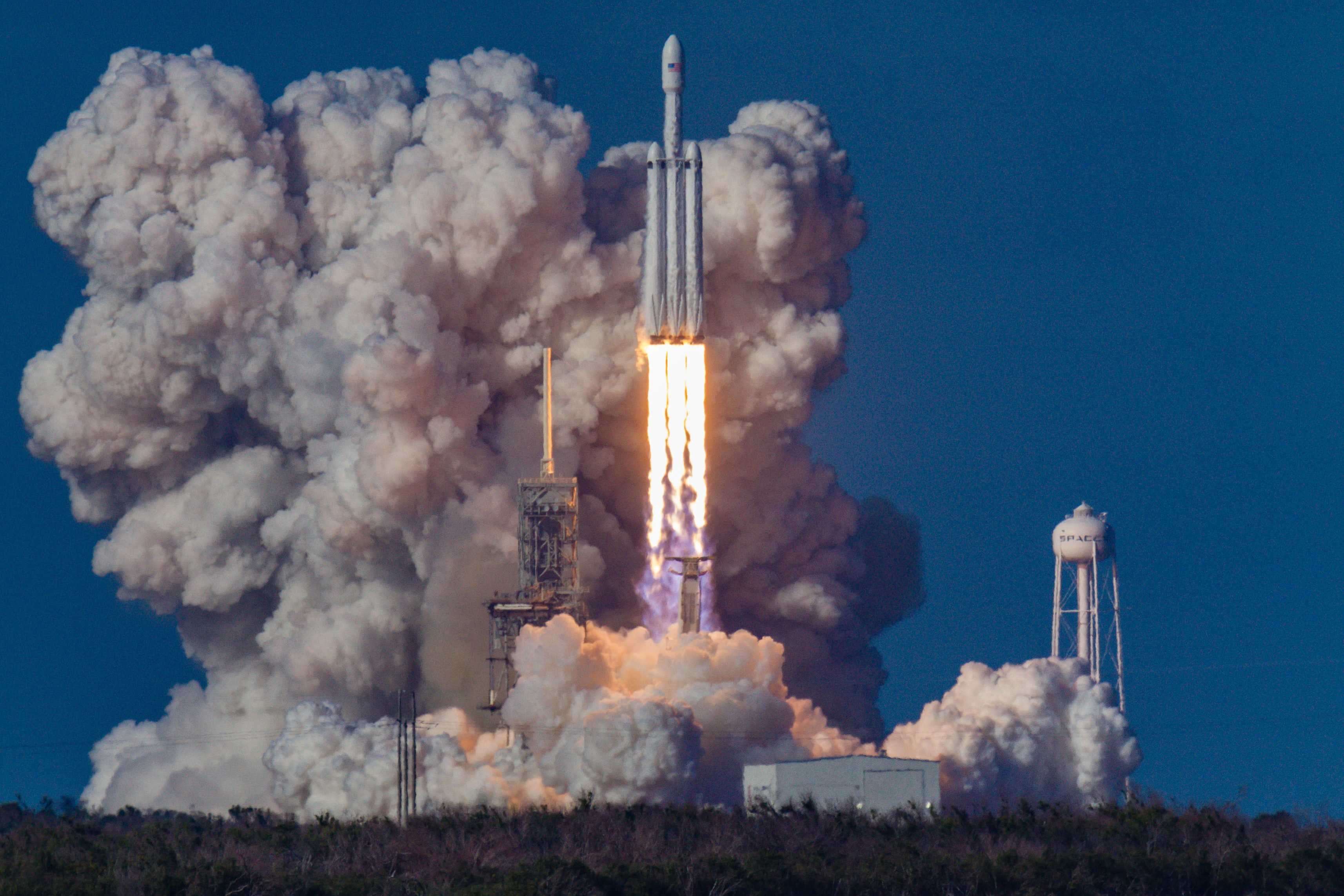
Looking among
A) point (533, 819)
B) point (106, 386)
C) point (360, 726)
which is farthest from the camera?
point (106, 386)

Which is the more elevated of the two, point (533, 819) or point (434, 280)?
point (434, 280)

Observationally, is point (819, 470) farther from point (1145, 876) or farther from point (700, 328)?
point (1145, 876)

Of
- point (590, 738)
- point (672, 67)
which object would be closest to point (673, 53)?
point (672, 67)

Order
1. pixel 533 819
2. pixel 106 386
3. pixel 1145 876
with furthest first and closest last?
pixel 106 386 → pixel 533 819 → pixel 1145 876

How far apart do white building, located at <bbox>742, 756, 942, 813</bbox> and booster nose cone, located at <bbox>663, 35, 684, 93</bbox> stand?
616 inches

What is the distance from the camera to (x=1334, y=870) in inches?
2825

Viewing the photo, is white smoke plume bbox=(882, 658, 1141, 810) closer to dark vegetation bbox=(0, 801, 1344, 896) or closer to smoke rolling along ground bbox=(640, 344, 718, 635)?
dark vegetation bbox=(0, 801, 1344, 896)

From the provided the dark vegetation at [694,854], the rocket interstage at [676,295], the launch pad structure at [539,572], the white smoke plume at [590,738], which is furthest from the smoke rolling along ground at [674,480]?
the dark vegetation at [694,854]

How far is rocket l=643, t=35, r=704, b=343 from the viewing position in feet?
277

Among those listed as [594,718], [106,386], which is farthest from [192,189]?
[594,718]

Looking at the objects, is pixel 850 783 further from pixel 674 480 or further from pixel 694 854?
pixel 694 854

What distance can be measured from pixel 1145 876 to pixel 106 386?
102ft

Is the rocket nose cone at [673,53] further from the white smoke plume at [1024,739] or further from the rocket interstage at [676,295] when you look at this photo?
the white smoke plume at [1024,739]

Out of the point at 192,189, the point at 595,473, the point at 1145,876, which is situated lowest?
the point at 1145,876
